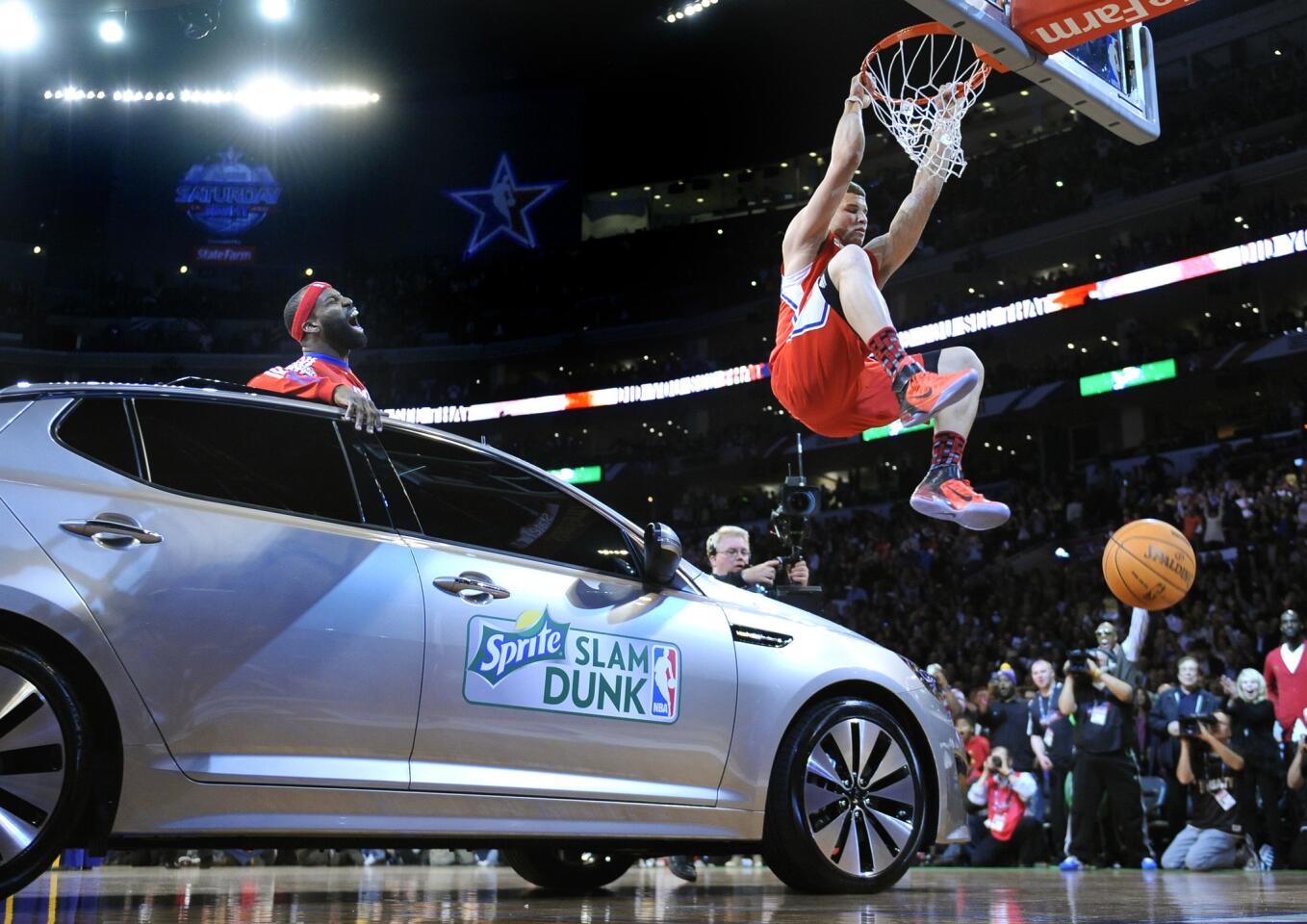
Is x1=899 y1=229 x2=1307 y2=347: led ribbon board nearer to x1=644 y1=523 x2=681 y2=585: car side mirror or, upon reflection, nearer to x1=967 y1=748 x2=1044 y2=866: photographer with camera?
x1=967 y1=748 x2=1044 y2=866: photographer with camera

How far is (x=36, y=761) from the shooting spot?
10.9ft

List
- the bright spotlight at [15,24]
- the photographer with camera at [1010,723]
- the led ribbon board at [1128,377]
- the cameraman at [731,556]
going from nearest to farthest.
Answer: the cameraman at [731,556] < the photographer with camera at [1010,723] < the bright spotlight at [15,24] < the led ribbon board at [1128,377]

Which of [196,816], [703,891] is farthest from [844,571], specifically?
[196,816]

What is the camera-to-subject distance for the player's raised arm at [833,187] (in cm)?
489

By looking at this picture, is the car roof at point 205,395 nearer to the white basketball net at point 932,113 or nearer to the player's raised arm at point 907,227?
the player's raised arm at point 907,227

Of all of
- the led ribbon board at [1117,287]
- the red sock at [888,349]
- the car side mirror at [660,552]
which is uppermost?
the led ribbon board at [1117,287]

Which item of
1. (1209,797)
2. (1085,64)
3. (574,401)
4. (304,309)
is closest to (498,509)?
(304,309)

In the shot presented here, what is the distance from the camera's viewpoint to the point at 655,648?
14.5 feet

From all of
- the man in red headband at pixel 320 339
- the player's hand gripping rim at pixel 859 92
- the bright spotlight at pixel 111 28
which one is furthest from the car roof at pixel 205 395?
the bright spotlight at pixel 111 28

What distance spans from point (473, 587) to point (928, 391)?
1.79 m

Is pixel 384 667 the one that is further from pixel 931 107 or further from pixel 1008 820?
pixel 1008 820

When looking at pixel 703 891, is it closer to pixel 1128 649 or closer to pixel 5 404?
pixel 5 404

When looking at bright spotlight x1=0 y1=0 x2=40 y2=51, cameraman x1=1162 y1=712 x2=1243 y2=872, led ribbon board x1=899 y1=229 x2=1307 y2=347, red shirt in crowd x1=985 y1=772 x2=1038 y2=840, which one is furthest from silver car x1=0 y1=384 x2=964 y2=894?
led ribbon board x1=899 y1=229 x2=1307 y2=347

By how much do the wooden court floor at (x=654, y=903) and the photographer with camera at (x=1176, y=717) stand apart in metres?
3.84
